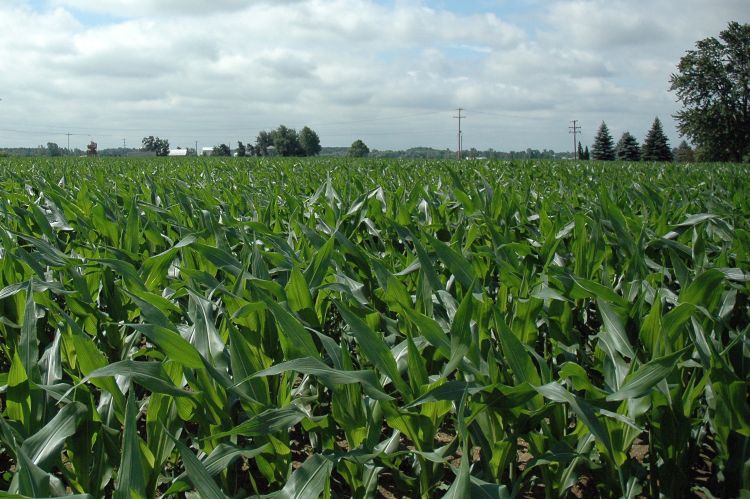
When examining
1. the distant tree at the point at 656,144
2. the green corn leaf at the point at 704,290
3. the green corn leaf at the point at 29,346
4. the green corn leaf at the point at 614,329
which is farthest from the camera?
the distant tree at the point at 656,144

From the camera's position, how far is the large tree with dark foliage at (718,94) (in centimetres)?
5491

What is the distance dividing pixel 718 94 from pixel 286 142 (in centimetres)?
5932

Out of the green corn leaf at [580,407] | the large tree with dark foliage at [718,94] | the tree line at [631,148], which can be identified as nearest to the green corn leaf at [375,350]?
the green corn leaf at [580,407]

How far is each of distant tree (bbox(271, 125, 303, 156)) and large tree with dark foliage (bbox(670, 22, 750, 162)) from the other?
49.4m

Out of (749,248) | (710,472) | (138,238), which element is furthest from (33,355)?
(749,248)

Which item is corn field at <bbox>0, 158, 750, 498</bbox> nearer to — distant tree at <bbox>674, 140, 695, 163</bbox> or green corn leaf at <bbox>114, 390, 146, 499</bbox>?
green corn leaf at <bbox>114, 390, 146, 499</bbox>

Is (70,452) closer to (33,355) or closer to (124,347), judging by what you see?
(33,355)

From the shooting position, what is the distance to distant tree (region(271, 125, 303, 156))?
85.5 meters

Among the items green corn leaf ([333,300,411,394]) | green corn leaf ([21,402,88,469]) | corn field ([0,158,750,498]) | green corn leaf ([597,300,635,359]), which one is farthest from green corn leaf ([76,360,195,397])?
green corn leaf ([597,300,635,359])

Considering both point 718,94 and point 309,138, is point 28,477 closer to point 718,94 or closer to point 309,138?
point 718,94

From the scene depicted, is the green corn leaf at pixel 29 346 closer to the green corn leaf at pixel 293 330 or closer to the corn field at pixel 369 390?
the corn field at pixel 369 390

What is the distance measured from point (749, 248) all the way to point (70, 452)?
306 cm

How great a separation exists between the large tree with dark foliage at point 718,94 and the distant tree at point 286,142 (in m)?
49.4

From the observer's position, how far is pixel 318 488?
129 centimetres
